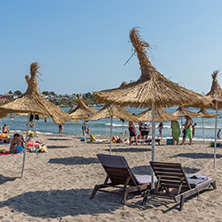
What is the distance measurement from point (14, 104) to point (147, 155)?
5.43m

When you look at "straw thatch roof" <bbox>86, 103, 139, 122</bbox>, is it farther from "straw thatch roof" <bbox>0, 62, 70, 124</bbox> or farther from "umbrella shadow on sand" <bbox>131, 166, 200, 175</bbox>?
"straw thatch roof" <bbox>0, 62, 70, 124</bbox>

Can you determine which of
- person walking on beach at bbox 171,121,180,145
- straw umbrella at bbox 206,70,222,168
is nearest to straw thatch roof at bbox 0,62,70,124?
straw umbrella at bbox 206,70,222,168

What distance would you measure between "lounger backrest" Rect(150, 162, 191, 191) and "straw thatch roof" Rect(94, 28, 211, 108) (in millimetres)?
1189

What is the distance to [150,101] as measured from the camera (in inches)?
219

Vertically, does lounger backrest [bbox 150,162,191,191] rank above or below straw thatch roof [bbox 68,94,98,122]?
below

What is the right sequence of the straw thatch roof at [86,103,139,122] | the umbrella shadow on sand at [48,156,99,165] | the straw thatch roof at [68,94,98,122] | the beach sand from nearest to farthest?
the beach sand < the umbrella shadow on sand at [48,156,99,165] < the straw thatch roof at [86,103,139,122] < the straw thatch roof at [68,94,98,122]

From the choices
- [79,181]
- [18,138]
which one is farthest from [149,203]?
[18,138]

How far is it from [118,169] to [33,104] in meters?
2.80

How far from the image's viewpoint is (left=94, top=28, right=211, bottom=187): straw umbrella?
5.63 m

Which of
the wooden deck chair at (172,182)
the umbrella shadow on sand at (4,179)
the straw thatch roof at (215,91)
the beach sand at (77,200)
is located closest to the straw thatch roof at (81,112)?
the beach sand at (77,200)

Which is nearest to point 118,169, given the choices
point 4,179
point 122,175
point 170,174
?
point 122,175

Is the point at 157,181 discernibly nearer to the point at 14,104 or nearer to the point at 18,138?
the point at 14,104

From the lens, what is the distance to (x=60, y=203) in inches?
202

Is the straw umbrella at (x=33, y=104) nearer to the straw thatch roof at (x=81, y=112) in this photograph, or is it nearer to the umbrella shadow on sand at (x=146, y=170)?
the umbrella shadow on sand at (x=146, y=170)
